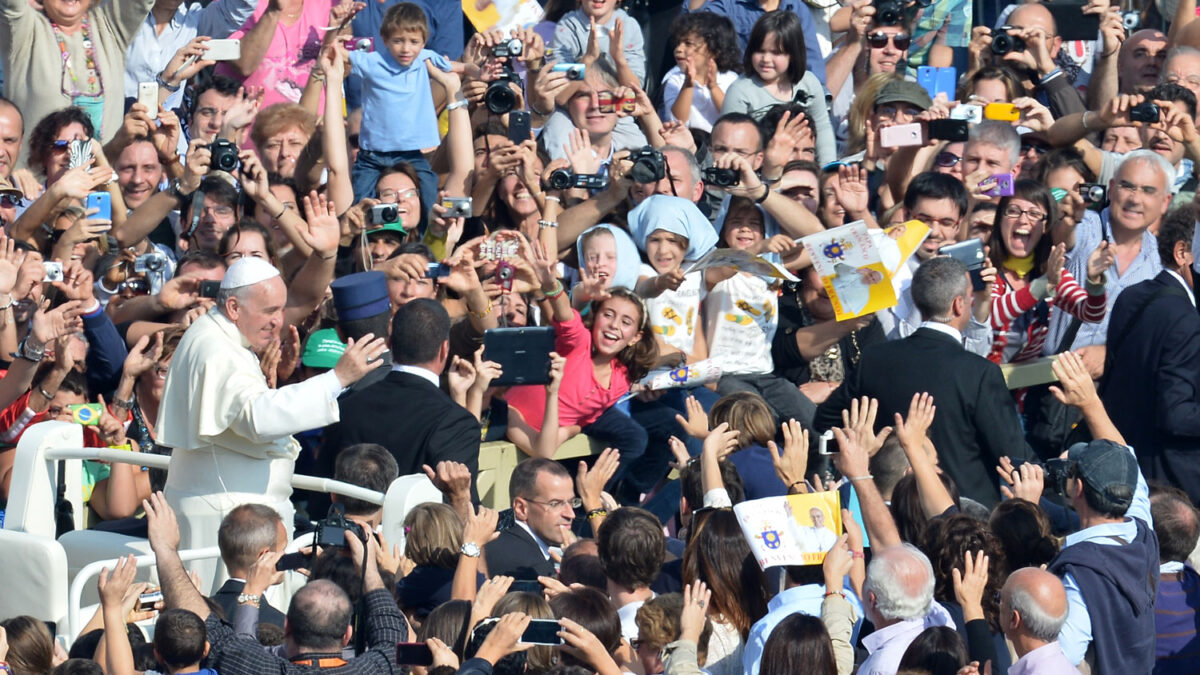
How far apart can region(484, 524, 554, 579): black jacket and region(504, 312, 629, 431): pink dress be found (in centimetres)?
179

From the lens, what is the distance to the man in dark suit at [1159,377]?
8406mm

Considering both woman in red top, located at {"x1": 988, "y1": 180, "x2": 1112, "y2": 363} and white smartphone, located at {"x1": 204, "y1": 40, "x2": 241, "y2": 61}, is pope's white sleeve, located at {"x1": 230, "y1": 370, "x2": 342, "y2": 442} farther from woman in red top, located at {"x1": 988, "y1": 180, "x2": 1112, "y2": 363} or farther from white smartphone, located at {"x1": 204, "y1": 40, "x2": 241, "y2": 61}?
white smartphone, located at {"x1": 204, "y1": 40, "x2": 241, "y2": 61}

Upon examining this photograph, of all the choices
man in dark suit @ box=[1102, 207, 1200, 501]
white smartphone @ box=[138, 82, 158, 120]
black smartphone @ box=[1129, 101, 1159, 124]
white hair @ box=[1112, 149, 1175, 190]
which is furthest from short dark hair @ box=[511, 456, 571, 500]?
black smartphone @ box=[1129, 101, 1159, 124]

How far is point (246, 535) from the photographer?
664 cm

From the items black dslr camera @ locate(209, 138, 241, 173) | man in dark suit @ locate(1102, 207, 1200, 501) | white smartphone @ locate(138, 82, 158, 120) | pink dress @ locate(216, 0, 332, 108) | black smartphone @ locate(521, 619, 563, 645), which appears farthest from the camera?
pink dress @ locate(216, 0, 332, 108)

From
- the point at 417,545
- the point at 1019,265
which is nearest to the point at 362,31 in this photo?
the point at 1019,265

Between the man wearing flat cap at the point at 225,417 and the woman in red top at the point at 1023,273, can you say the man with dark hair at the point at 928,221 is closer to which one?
the woman in red top at the point at 1023,273

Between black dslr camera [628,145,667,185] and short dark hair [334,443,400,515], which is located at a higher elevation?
black dslr camera [628,145,667,185]

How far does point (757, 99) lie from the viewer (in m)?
11.2

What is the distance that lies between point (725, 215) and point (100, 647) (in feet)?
15.6

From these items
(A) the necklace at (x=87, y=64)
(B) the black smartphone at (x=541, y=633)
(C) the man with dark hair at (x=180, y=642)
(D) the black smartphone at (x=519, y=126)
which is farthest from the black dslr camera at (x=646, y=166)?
(B) the black smartphone at (x=541, y=633)

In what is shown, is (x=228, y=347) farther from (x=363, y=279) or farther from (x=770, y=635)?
(x=770, y=635)

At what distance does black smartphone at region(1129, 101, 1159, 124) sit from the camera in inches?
411

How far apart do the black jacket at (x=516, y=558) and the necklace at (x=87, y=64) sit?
4.88 meters
